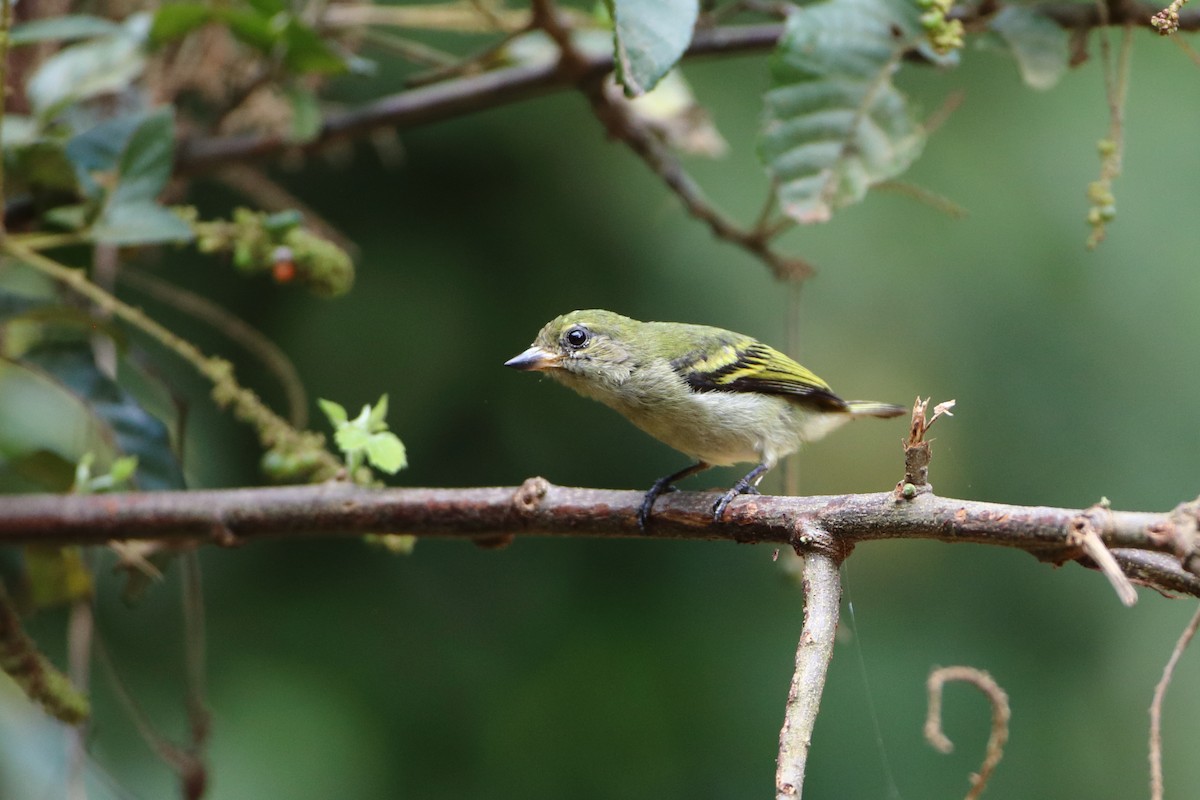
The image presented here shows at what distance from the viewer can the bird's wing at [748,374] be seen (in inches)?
86.3

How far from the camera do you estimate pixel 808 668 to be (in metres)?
1.06

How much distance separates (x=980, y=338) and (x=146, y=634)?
2339mm

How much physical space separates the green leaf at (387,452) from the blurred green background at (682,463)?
1.04 meters

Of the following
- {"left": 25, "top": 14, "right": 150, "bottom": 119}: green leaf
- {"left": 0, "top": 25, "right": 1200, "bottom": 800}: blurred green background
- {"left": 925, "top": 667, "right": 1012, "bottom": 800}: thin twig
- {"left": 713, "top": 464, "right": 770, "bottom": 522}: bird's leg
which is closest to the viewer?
{"left": 925, "top": 667, "right": 1012, "bottom": 800}: thin twig

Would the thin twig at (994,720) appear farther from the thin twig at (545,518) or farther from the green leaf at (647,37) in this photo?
the green leaf at (647,37)

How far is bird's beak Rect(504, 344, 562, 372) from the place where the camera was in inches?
78.3

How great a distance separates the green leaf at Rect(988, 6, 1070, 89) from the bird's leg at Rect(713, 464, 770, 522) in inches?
34.4

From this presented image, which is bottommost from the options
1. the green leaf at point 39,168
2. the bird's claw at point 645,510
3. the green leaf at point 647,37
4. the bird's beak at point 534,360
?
the green leaf at point 39,168

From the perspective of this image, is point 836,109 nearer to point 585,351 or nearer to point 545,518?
point 585,351

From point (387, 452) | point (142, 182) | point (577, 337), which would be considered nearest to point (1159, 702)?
point (387, 452)

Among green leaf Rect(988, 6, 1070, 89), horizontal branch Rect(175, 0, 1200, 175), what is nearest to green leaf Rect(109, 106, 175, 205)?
horizontal branch Rect(175, 0, 1200, 175)

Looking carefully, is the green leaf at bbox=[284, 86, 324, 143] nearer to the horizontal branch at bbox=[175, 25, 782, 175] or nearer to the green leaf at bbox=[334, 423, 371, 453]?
the horizontal branch at bbox=[175, 25, 782, 175]

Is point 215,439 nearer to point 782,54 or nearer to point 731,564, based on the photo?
point 731,564

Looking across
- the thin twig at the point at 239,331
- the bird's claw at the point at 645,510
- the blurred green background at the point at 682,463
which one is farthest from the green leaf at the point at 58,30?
the bird's claw at the point at 645,510
